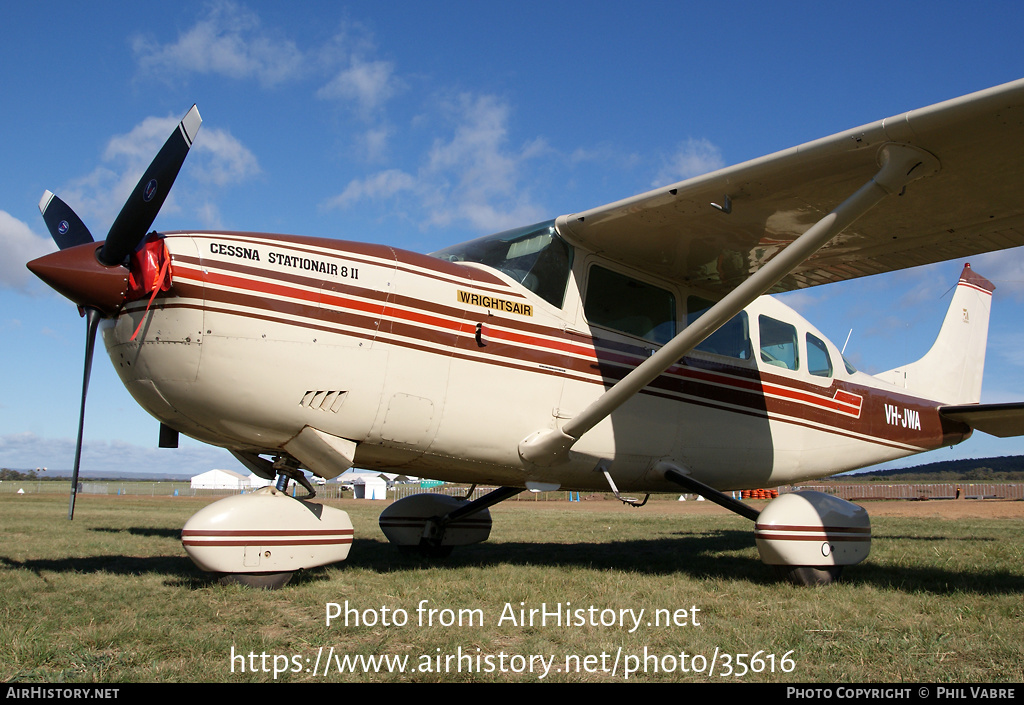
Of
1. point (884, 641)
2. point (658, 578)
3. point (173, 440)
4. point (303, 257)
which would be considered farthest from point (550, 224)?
point (884, 641)

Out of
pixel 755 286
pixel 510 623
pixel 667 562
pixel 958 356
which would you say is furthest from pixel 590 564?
pixel 958 356

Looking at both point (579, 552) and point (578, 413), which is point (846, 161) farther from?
point (579, 552)

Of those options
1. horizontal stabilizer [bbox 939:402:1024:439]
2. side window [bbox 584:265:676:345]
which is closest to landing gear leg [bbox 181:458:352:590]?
side window [bbox 584:265:676:345]

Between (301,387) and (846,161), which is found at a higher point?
(846,161)

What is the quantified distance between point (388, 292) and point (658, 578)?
10.9 ft

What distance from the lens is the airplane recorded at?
4.53m

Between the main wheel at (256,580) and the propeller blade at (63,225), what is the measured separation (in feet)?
9.39

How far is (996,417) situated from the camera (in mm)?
7988

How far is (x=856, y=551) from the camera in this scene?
224 inches

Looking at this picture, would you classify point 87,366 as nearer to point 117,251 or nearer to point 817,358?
point 117,251

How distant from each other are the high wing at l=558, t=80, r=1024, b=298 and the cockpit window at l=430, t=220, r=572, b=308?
188 mm

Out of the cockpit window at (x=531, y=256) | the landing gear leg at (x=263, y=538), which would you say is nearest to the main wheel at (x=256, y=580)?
the landing gear leg at (x=263, y=538)

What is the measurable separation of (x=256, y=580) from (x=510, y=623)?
81.0 inches

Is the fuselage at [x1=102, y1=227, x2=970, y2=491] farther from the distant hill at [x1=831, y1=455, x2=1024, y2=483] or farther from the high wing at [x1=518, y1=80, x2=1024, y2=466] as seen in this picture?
the distant hill at [x1=831, y1=455, x2=1024, y2=483]
